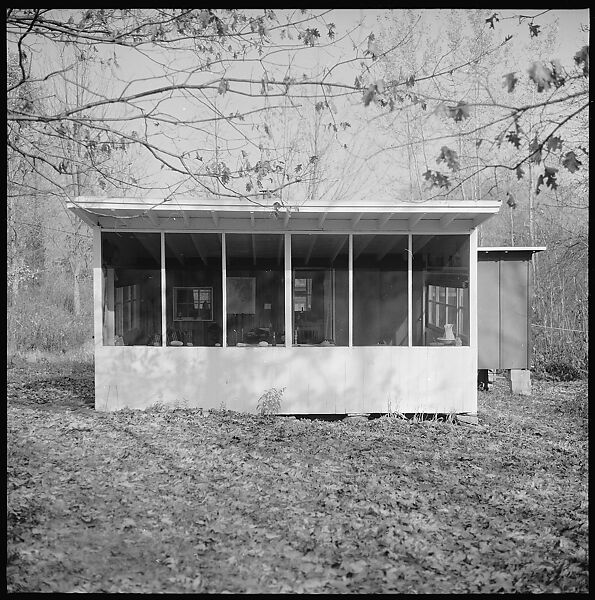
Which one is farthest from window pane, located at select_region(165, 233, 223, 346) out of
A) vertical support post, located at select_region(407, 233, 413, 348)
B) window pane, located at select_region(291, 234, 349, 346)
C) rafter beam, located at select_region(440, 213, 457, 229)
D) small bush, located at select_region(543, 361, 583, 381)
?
small bush, located at select_region(543, 361, 583, 381)

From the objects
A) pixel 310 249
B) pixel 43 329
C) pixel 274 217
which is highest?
pixel 274 217

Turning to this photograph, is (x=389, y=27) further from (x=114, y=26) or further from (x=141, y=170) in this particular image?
(x=114, y=26)

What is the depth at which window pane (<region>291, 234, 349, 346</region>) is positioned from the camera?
8883 millimetres

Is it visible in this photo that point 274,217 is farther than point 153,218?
No

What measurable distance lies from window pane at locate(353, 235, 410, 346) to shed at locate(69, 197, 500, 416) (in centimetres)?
1

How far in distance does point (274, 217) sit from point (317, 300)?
1.65m

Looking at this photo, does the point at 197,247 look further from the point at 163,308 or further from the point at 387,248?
the point at 387,248

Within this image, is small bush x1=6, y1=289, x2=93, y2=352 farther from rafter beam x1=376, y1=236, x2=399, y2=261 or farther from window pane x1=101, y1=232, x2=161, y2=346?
rafter beam x1=376, y1=236, x2=399, y2=261

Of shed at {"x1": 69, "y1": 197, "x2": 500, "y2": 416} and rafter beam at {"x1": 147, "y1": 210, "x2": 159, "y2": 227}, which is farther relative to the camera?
shed at {"x1": 69, "y1": 197, "x2": 500, "y2": 416}

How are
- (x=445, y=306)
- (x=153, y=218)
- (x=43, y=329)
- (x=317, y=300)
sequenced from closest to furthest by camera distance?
(x=153, y=218), (x=445, y=306), (x=317, y=300), (x=43, y=329)

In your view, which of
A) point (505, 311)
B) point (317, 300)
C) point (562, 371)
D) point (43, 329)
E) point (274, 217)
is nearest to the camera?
point (274, 217)

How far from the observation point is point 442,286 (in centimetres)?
886

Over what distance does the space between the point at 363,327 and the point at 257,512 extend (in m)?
4.14

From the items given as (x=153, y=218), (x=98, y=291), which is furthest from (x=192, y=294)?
(x=98, y=291)
